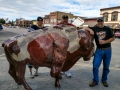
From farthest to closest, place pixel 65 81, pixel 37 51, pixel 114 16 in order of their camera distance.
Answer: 1. pixel 114 16
2. pixel 65 81
3. pixel 37 51

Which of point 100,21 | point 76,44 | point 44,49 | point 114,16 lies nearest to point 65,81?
point 76,44

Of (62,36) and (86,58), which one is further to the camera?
(86,58)

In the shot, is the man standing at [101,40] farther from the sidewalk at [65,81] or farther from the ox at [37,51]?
the ox at [37,51]

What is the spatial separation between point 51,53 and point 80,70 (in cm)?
256

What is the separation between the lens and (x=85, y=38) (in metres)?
3.61

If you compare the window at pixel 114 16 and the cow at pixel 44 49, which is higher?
the window at pixel 114 16

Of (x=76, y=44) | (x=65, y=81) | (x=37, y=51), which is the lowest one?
(x=65, y=81)

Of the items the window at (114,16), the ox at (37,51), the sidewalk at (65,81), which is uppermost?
the window at (114,16)

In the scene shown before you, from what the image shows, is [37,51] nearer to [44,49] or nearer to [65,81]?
[44,49]

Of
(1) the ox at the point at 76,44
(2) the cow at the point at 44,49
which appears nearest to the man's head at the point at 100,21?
(1) the ox at the point at 76,44

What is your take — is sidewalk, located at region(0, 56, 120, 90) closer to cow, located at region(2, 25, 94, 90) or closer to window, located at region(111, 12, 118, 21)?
cow, located at region(2, 25, 94, 90)

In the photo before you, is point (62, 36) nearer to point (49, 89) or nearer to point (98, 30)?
point (98, 30)

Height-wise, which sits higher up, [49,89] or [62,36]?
[62,36]

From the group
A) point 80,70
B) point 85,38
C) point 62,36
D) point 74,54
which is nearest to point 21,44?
point 62,36
